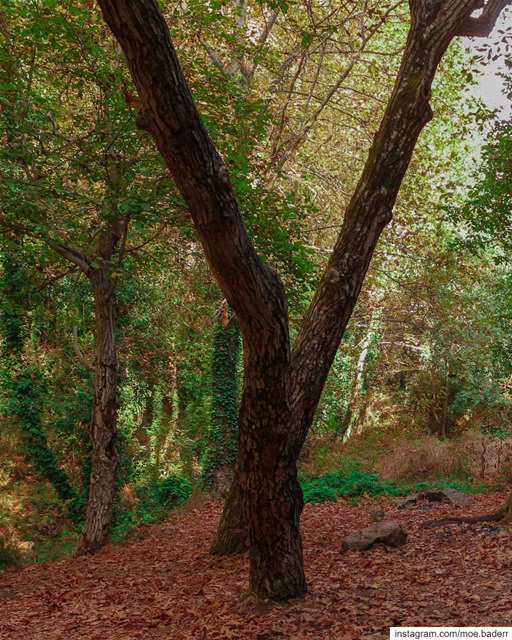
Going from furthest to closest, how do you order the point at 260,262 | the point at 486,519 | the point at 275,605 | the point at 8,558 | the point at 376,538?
the point at 8,558, the point at 486,519, the point at 376,538, the point at 275,605, the point at 260,262

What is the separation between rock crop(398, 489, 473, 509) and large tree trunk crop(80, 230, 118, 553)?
5283 millimetres

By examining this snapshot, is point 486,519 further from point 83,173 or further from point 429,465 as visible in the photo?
point 83,173

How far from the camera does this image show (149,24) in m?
3.85

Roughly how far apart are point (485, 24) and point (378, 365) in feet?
61.9

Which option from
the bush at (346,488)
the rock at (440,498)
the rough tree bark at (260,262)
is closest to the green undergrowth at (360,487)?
the bush at (346,488)

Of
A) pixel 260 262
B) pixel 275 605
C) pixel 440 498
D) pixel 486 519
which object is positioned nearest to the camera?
pixel 260 262

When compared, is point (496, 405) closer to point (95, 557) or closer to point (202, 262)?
point (202, 262)

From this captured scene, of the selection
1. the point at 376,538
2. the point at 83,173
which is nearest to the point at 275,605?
the point at 376,538

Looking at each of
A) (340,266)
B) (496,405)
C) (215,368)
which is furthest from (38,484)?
(340,266)

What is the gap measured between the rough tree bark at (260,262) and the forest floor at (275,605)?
1.74 ft

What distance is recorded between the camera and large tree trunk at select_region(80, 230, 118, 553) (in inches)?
417

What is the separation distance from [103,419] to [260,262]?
22.4ft

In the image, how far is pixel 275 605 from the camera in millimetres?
5348

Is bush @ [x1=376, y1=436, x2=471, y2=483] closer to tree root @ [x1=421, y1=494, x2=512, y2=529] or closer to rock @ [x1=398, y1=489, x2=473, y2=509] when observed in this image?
rock @ [x1=398, y1=489, x2=473, y2=509]
